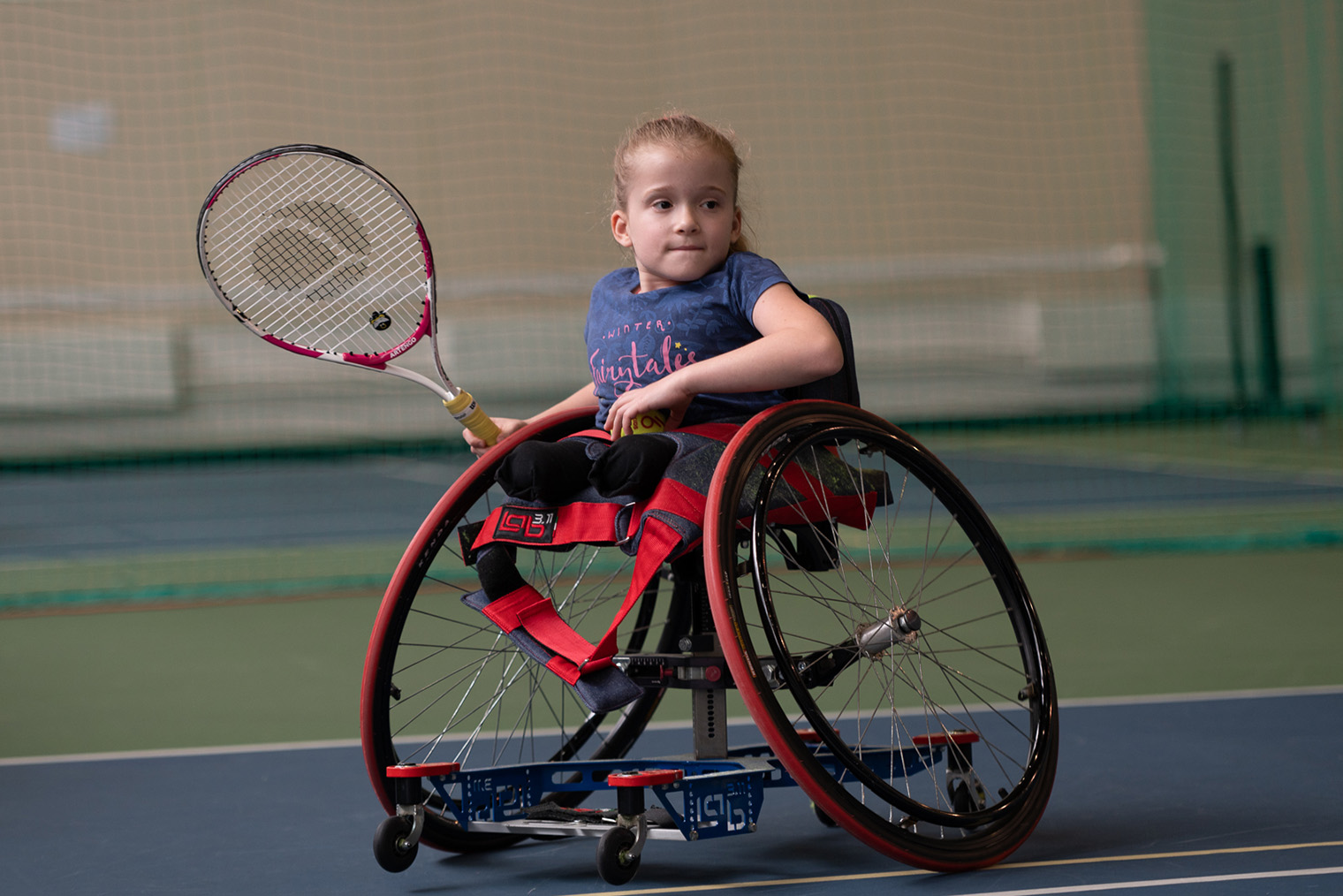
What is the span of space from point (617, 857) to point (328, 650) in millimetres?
2252

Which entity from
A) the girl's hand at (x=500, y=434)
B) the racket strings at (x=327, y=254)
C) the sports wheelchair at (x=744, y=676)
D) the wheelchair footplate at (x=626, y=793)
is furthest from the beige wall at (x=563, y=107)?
the wheelchair footplate at (x=626, y=793)

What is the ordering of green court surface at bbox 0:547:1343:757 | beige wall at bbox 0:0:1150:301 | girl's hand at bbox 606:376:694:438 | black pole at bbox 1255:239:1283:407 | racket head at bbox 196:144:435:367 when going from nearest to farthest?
girl's hand at bbox 606:376:694:438 → racket head at bbox 196:144:435:367 → green court surface at bbox 0:547:1343:757 → black pole at bbox 1255:239:1283:407 → beige wall at bbox 0:0:1150:301

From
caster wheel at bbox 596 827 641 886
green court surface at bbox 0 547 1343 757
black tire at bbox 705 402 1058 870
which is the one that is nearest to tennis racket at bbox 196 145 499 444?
black tire at bbox 705 402 1058 870

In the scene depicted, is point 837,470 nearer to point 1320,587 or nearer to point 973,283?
point 1320,587

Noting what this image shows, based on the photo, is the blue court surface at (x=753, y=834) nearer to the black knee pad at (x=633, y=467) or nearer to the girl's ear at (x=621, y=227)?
the black knee pad at (x=633, y=467)

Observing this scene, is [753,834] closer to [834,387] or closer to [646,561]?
[646,561]

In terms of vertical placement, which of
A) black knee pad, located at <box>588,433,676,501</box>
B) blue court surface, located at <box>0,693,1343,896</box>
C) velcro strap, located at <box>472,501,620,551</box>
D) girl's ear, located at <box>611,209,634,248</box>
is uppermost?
girl's ear, located at <box>611,209,634,248</box>

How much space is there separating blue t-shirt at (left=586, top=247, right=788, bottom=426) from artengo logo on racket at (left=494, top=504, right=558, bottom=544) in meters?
0.24

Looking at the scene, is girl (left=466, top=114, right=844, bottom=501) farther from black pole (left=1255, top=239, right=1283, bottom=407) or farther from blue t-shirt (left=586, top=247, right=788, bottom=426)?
black pole (left=1255, top=239, right=1283, bottom=407)

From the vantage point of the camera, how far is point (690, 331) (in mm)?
1984

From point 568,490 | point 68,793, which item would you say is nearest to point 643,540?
point 568,490

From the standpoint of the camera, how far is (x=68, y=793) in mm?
2516

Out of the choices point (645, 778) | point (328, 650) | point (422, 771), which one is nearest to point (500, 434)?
point (422, 771)

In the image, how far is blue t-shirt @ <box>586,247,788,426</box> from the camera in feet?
6.50
